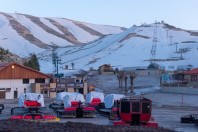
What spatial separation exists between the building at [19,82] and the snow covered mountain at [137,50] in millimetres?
48158

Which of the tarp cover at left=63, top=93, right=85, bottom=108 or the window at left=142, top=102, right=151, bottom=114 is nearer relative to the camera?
the window at left=142, top=102, right=151, bottom=114

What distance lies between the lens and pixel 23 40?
187 metres

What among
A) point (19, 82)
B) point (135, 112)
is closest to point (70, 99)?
point (135, 112)

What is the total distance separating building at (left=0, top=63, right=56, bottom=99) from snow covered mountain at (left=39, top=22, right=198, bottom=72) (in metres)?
48.2

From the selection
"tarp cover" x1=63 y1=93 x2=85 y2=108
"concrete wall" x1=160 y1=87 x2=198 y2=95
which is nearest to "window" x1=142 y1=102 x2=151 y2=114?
"tarp cover" x1=63 y1=93 x2=85 y2=108

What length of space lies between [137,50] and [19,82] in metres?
85.3

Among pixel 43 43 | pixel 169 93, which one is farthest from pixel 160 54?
pixel 169 93

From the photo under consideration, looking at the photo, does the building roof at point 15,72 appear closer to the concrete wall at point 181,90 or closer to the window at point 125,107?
the concrete wall at point 181,90

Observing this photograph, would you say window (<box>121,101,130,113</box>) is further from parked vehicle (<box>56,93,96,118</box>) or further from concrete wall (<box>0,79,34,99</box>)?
concrete wall (<box>0,79,34,99</box>)

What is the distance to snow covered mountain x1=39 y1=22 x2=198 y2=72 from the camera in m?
122

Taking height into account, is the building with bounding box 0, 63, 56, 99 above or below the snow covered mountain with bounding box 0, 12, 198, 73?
below

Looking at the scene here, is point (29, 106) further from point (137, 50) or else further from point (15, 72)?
point (137, 50)

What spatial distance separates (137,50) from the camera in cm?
14050

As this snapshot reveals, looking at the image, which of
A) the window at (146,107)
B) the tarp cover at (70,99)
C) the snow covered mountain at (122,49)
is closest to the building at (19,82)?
the tarp cover at (70,99)
